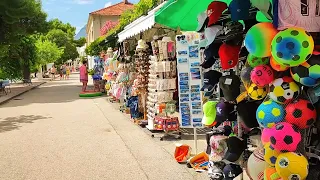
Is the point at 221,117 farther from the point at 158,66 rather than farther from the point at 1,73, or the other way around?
the point at 1,73

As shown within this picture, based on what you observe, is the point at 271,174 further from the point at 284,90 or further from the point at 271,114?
the point at 284,90

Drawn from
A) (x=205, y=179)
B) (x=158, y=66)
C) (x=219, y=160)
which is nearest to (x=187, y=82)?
(x=158, y=66)

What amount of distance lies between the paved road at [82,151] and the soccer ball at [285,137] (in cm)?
266

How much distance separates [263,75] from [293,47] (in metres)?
0.40

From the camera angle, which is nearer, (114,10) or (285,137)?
(285,137)

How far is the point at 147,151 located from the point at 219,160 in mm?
3228

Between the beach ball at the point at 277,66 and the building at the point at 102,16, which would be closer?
the beach ball at the point at 277,66

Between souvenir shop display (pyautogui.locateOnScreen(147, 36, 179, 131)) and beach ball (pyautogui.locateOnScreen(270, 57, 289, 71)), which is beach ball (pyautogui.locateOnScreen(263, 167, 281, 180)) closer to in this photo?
beach ball (pyautogui.locateOnScreen(270, 57, 289, 71))

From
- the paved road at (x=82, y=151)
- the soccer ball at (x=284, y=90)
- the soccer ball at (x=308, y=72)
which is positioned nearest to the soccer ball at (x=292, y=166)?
the soccer ball at (x=284, y=90)

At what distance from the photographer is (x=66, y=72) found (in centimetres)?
4656

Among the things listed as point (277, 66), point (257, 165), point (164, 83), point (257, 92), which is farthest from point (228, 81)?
point (164, 83)

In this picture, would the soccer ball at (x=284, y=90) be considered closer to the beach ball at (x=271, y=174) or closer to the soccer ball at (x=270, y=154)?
the soccer ball at (x=270, y=154)

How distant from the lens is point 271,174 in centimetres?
279

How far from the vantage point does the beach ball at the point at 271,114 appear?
2.73 meters
